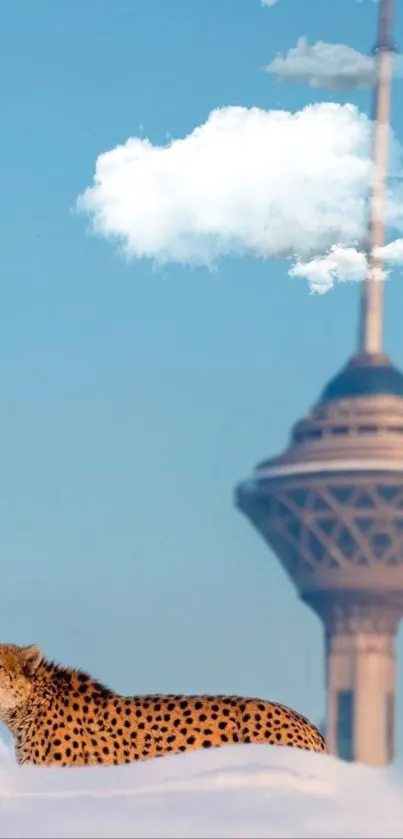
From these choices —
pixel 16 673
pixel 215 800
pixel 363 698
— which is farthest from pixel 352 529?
pixel 215 800

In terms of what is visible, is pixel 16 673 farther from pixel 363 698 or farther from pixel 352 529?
pixel 363 698

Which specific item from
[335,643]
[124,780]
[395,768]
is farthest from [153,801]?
[335,643]

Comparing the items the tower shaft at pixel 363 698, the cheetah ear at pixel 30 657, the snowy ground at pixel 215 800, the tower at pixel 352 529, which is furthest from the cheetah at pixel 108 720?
the tower shaft at pixel 363 698

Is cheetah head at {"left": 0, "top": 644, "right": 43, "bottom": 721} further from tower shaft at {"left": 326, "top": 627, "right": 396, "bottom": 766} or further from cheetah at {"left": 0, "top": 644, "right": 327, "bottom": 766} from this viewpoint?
tower shaft at {"left": 326, "top": 627, "right": 396, "bottom": 766}

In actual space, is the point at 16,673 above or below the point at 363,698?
below

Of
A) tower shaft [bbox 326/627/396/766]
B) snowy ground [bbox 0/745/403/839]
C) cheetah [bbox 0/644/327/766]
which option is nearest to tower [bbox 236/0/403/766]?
tower shaft [bbox 326/627/396/766]

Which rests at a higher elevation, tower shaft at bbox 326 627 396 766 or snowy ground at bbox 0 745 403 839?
tower shaft at bbox 326 627 396 766
